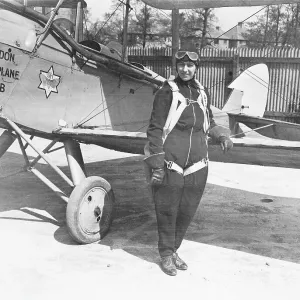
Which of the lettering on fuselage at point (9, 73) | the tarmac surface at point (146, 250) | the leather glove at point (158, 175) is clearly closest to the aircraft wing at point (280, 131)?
the tarmac surface at point (146, 250)

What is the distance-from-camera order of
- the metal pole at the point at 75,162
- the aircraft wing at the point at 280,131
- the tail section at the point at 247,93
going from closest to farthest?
the metal pole at the point at 75,162, the aircraft wing at the point at 280,131, the tail section at the point at 247,93

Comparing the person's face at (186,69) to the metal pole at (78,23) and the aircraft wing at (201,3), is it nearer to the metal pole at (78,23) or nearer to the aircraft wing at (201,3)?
the metal pole at (78,23)

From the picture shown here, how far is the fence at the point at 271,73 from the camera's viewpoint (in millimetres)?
13923

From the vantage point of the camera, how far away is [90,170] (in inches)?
299

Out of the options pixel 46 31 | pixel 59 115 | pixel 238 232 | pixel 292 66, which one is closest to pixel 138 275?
pixel 238 232

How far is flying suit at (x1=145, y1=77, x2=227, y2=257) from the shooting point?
322 centimetres

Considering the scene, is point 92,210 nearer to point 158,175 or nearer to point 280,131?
point 158,175

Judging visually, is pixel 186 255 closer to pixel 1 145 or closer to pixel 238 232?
pixel 238 232

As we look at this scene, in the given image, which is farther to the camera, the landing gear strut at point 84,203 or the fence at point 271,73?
the fence at point 271,73

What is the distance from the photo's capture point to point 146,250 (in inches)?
155

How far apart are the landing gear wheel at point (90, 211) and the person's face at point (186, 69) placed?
1576mm

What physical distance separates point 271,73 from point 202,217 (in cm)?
1046

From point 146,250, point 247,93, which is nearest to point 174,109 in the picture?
point 146,250

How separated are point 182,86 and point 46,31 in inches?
69.9
